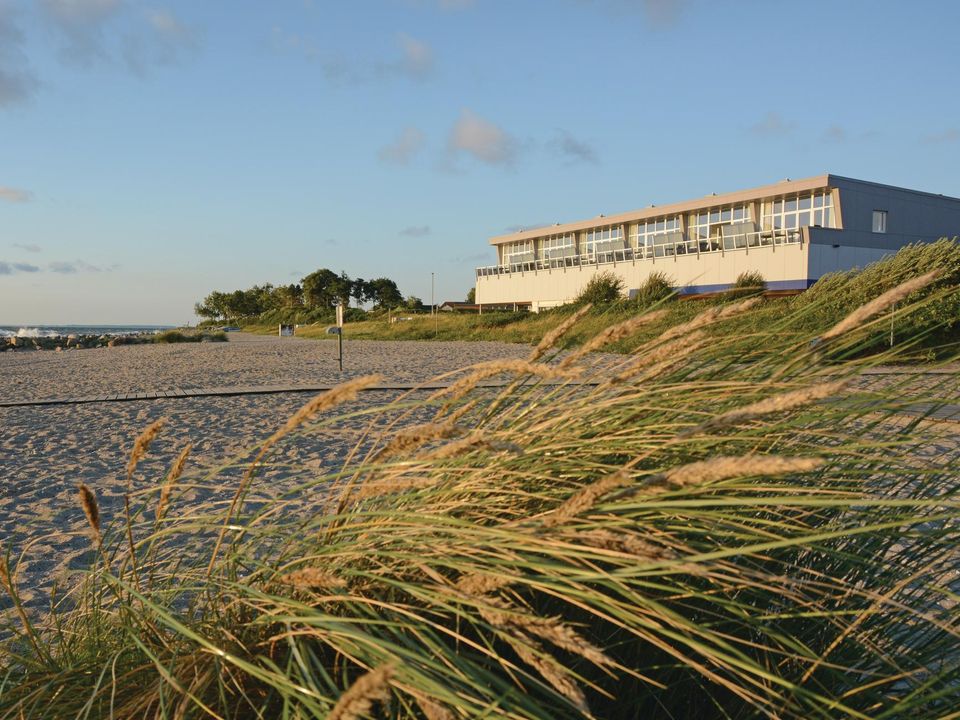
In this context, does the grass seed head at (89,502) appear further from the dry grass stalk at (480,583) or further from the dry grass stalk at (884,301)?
the dry grass stalk at (884,301)

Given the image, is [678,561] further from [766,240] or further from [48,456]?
[766,240]

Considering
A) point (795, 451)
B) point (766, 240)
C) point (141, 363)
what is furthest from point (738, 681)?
point (766, 240)

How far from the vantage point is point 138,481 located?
6.01 metres

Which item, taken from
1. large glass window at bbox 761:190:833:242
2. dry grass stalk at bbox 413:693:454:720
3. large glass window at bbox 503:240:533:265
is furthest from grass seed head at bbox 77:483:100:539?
large glass window at bbox 503:240:533:265

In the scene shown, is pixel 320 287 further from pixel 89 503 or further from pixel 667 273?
pixel 89 503

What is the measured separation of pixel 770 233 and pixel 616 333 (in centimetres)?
3540

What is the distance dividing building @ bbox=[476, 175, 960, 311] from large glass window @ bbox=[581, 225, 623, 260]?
12cm

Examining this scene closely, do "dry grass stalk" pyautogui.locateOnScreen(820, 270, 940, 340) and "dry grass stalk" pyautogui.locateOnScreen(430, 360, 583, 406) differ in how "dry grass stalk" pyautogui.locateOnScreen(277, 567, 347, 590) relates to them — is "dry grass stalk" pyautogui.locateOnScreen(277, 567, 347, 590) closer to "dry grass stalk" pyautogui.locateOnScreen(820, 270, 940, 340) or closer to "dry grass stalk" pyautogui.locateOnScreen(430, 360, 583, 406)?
"dry grass stalk" pyautogui.locateOnScreen(430, 360, 583, 406)

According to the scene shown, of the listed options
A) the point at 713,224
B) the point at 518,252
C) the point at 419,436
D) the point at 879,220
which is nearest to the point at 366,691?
the point at 419,436

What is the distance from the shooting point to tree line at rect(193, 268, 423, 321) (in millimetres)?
71688

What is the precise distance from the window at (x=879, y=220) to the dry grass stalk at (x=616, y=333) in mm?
39566

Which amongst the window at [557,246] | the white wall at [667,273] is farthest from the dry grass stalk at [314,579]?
the window at [557,246]

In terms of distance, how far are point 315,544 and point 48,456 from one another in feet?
22.4

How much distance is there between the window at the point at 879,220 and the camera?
3597 cm
